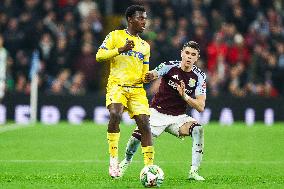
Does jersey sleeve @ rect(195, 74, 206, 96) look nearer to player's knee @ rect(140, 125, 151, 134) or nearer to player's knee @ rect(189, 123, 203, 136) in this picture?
player's knee @ rect(189, 123, 203, 136)

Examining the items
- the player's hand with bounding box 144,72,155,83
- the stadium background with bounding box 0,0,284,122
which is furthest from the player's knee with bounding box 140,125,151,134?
the stadium background with bounding box 0,0,284,122

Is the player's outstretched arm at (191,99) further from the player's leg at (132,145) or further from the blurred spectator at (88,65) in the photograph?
the blurred spectator at (88,65)

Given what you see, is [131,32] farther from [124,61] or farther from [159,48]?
[159,48]

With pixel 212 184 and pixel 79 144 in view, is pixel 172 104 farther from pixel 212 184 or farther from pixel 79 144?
pixel 79 144

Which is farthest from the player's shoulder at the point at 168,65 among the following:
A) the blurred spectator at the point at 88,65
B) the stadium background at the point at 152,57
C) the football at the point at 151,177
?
the blurred spectator at the point at 88,65

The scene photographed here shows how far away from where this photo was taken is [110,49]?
11.1 meters

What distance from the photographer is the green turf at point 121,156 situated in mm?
10852

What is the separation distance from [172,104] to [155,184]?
1.87m

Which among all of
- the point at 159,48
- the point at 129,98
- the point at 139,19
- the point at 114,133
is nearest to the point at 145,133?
the point at 114,133

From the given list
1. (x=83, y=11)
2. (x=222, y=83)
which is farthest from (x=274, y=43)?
(x=83, y=11)

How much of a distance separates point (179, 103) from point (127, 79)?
3.43ft

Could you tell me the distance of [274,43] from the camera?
Answer: 24.6 m

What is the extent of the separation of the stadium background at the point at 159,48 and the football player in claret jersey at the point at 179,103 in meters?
11.3

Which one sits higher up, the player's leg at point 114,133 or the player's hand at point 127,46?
the player's hand at point 127,46
